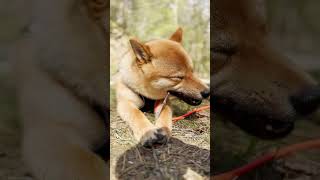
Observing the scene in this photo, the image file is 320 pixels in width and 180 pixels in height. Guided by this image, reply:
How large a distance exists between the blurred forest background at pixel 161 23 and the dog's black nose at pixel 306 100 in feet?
0.54

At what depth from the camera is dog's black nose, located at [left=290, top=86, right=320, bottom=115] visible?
2.96 feet

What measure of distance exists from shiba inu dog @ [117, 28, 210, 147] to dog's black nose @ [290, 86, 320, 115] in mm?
185

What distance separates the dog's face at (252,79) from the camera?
2.95 ft

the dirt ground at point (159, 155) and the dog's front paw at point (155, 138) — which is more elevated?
the dog's front paw at point (155, 138)

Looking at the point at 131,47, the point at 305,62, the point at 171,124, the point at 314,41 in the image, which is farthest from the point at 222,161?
the point at 314,41

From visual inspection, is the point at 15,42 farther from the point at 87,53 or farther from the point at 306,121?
the point at 306,121

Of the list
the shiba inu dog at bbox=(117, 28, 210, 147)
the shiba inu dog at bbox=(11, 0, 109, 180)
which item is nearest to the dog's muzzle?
the shiba inu dog at bbox=(117, 28, 210, 147)

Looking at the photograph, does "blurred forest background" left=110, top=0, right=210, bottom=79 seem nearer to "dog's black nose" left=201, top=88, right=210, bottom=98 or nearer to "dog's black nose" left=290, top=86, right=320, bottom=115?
"dog's black nose" left=201, top=88, right=210, bottom=98

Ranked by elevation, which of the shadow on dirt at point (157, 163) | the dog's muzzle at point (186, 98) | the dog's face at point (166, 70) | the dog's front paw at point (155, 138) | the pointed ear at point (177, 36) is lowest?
the shadow on dirt at point (157, 163)

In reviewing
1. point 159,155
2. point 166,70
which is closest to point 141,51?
point 166,70

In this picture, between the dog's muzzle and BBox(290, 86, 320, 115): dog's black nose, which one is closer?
the dog's muzzle

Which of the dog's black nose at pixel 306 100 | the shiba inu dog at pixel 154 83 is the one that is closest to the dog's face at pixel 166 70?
the shiba inu dog at pixel 154 83

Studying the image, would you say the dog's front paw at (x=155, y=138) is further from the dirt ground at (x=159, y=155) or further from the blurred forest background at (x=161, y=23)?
the blurred forest background at (x=161, y=23)

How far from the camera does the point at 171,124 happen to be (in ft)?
2.60
